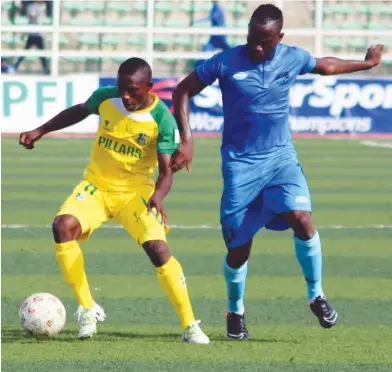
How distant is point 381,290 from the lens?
896 cm

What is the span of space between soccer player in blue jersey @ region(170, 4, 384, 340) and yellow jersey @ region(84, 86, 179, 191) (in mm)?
229

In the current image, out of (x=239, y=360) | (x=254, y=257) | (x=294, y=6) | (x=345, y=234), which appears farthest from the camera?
(x=294, y=6)

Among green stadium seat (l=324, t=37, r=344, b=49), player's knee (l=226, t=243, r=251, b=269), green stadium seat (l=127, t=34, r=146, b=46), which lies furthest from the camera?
green stadium seat (l=324, t=37, r=344, b=49)

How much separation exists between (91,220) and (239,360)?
4.28 feet

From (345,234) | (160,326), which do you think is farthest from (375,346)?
(345,234)

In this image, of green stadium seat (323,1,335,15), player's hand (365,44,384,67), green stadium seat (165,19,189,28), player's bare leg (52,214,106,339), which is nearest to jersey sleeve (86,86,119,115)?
player's bare leg (52,214,106,339)

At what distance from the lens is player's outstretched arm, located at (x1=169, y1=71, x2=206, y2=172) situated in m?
6.86

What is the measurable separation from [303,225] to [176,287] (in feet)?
2.73

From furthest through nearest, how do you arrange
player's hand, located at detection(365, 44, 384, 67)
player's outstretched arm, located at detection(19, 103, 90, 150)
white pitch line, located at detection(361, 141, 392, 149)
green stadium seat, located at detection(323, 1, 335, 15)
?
1. green stadium seat, located at detection(323, 1, 335, 15)
2. white pitch line, located at detection(361, 141, 392, 149)
3. player's hand, located at detection(365, 44, 384, 67)
4. player's outstretched arm, located at detection(19, 103, 90, 150)

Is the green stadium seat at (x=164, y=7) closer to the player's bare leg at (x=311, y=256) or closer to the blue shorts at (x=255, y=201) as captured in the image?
the blue shorts at (x=255, y=201)

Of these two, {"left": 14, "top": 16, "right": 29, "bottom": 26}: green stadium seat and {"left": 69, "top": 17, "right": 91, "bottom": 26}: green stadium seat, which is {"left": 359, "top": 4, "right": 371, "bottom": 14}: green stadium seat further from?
{"left": 14, "top": 16, "right": 29, "bottom": 26}: green stadium seat

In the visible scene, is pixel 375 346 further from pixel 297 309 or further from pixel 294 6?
pixel 294 6

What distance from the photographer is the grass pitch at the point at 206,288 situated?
662 cm

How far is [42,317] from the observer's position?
7176mm
